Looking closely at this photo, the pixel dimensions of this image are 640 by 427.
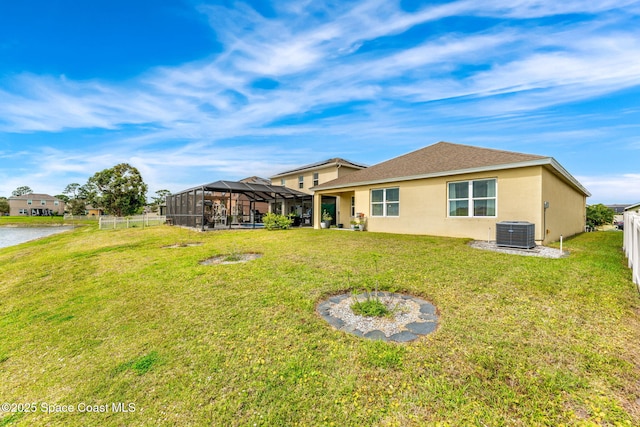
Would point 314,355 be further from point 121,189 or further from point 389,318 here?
point 121,189

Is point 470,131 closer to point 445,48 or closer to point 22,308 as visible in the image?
point 445,48

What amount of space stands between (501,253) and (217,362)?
7369 millimetres

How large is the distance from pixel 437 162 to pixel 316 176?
1036cm

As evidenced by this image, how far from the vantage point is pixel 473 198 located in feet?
32.1

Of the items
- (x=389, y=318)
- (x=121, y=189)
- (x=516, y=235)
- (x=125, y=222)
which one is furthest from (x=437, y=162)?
(x=121, y=189)

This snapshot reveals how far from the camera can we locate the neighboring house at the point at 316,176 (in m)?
18.0

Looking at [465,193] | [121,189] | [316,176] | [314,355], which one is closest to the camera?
[314,355]

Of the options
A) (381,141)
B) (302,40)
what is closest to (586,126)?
(381,141)

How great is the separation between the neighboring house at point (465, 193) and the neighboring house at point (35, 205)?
81.3m

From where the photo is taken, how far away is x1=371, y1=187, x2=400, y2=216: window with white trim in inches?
481

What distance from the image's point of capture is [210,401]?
80.5 inches

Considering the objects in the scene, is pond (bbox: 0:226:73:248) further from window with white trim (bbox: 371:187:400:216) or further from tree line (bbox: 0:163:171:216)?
window with white trim (bbox: 371:187:400:216)

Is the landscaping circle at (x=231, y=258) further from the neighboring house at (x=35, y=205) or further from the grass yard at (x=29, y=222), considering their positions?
the neighboring house at (x=35, y=205)

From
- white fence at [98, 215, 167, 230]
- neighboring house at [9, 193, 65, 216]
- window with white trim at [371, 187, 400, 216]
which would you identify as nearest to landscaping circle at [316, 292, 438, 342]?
window with white trim at [371, 187, 400, 216]
